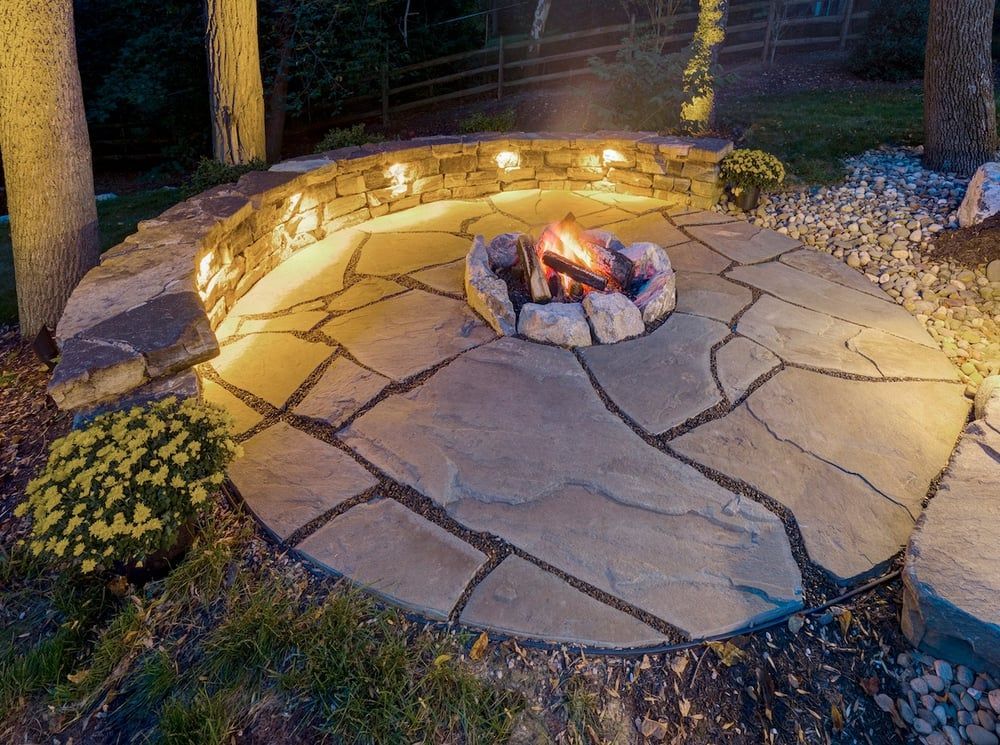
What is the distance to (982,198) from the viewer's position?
462cm

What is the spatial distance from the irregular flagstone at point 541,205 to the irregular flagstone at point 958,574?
353 cm

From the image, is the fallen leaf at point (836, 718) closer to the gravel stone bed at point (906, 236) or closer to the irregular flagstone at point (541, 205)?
the gravel stone bed at point (906, 236)

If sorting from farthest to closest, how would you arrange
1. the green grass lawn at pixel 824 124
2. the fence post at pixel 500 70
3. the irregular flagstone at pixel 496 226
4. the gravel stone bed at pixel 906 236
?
1. the fence post at pixel 500 70
2. the green grass lawn at pixel 824 124
3. the irregular flagstone at pixel 496 226
4. the gravel stone bed at pixel 906 236

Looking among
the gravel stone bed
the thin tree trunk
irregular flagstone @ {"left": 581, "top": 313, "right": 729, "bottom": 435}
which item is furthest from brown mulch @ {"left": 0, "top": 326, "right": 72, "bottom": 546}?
the thin tree trunk

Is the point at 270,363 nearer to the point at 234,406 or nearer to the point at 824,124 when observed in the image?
the point at 234,406

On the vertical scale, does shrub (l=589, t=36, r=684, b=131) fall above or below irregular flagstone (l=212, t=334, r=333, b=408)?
above

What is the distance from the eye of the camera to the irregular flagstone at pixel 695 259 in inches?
177

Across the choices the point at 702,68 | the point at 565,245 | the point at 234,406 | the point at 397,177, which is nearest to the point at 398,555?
the point at 234,406

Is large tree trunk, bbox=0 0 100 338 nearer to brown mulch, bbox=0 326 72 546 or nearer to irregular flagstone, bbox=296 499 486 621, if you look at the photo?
brown mulch, bbox=0 326 72 546

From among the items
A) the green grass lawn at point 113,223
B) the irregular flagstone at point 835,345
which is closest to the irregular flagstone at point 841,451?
the irregular flagstone at point 835,345

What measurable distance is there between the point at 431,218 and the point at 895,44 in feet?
30.7

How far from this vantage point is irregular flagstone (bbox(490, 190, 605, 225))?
5.45 metres

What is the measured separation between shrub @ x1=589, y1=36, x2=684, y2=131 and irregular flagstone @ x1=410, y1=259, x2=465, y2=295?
11.3ft

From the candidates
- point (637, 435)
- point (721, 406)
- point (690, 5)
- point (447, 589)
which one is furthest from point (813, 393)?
point (690, 5)
